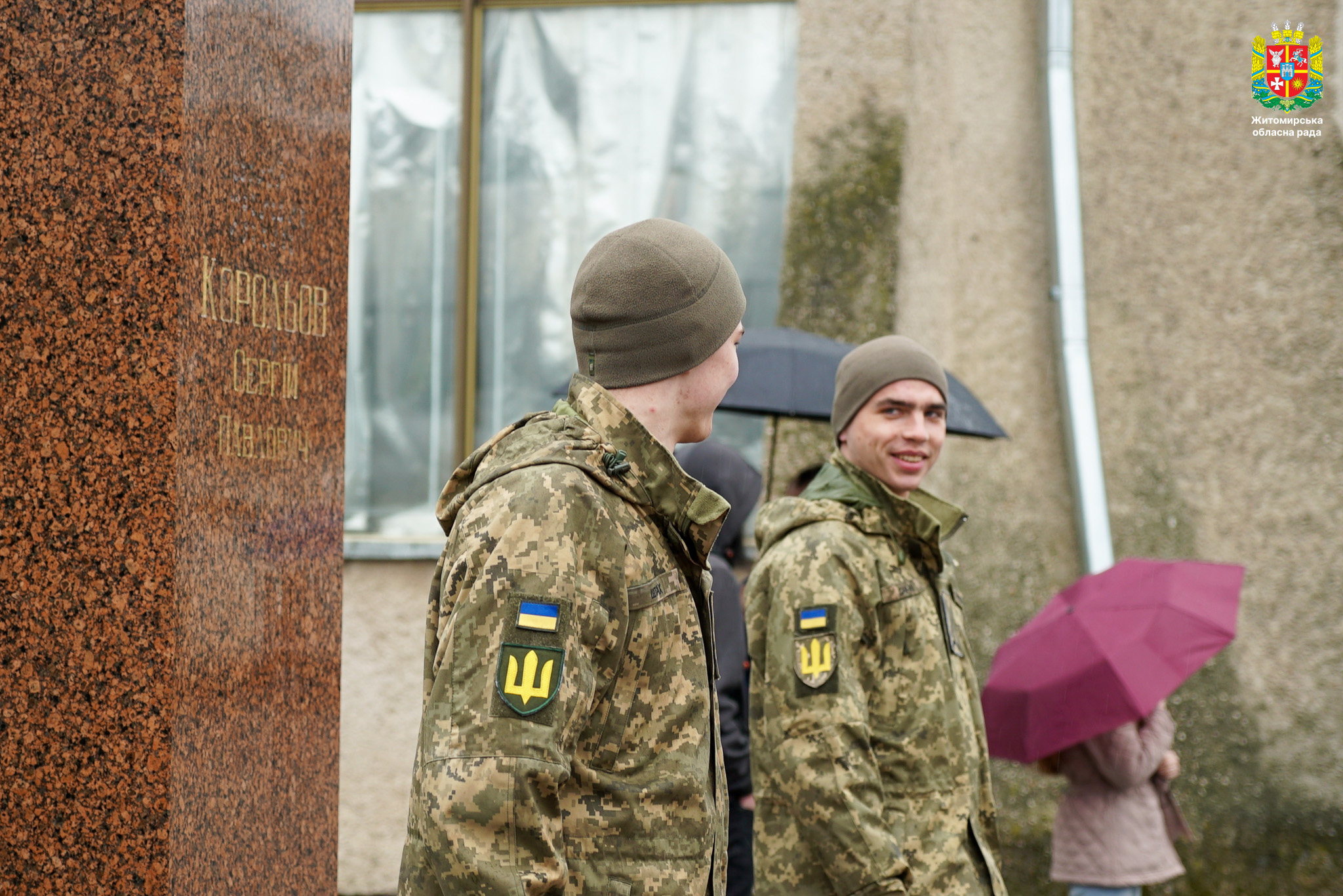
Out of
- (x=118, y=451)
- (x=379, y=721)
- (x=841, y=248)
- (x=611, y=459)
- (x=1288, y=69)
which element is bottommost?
(x=379, y=721)

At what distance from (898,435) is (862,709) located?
30.8 inches

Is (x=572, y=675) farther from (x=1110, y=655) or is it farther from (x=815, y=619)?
(x=1110, y=655)

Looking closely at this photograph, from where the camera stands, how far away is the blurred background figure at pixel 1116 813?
14.0 feet

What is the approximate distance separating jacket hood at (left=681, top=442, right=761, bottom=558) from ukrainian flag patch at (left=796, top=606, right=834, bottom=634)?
1.12m

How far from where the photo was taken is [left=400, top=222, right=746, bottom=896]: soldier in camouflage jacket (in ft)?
5.55

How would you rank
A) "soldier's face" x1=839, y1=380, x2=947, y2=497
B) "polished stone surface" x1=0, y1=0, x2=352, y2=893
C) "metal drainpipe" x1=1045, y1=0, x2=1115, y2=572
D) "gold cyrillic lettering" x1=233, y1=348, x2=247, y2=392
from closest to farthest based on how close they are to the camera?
"polished stone surface" x1=0, y1=0, x2=352, y2=893 < "gold cyrillic lettering" x1=233, y1=348, x2=247, y2=392 < "soldier's face" x1=839, y1=380, x2=947, y2=497 < "metal drainpipe" x1=1045, y1=0, x2=1115, y2=572

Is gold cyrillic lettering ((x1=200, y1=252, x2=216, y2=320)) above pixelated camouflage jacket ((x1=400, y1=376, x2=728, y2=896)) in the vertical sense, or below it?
above

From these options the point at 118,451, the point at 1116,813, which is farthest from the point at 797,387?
the point at 118,451

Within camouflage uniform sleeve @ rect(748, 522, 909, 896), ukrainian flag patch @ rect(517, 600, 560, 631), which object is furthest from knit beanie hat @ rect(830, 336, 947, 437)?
ukrainian flag patch @ rect(517, 600, 560, 631)

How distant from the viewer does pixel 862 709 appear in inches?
118

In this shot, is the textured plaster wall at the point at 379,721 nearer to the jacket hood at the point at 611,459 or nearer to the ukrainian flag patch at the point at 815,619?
the ukrainian flag patch at the point at 815,619

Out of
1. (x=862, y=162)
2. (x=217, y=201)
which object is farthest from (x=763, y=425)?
(x=217, y=201)

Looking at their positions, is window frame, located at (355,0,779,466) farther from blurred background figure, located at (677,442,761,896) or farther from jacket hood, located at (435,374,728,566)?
jacket hood, located at (435,374,728,566)

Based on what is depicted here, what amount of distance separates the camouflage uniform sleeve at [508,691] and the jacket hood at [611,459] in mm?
90
